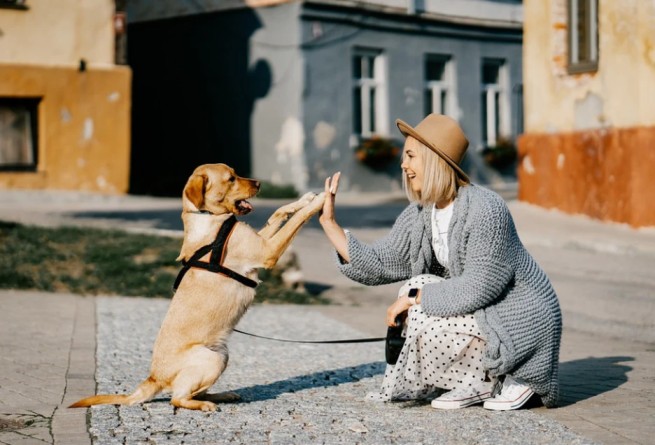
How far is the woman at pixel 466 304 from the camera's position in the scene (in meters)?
5.36

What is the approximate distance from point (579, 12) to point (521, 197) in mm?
2823

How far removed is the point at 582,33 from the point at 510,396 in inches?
394

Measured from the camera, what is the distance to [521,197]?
15.8 meters

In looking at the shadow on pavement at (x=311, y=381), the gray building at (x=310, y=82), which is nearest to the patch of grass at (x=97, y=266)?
the shadow on pavement at (x=311, y=381)

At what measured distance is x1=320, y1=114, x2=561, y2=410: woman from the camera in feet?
17.6

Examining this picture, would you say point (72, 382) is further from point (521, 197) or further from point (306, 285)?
point (521, 197)

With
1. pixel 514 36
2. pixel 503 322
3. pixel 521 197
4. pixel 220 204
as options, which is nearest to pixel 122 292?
pixel 220 204

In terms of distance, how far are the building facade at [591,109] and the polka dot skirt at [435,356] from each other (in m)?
7.81

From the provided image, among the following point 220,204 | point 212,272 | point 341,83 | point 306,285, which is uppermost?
point 341,83

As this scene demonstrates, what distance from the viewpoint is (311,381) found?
645cm

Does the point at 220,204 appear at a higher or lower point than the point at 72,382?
higher

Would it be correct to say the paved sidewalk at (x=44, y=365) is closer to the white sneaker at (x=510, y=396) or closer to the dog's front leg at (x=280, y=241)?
the dog's front leg at (x=280, y=241)

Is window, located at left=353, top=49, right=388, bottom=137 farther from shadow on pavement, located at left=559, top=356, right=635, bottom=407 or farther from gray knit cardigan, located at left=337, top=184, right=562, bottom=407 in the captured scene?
gray knit cardigan, located at left=337, top=184, right=562, bottom=407

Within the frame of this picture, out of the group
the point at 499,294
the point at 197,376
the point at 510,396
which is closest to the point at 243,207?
the point at 197,376
